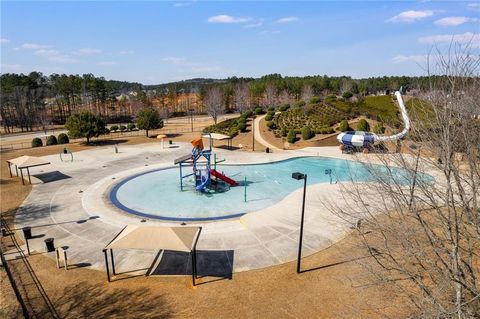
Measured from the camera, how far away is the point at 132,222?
20375 mm

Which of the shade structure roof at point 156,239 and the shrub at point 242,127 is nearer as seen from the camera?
the shade structure roof at point 156,239

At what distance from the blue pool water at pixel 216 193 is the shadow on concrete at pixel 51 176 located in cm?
708

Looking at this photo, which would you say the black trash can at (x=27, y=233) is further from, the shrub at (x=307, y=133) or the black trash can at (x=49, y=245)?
the shrub at (x=307, y=133)

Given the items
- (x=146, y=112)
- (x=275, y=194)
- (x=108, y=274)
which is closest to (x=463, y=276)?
(x=108, y=274)

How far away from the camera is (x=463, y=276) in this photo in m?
7.04

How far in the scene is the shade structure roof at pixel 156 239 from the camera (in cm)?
1322

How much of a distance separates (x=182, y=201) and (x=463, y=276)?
20.4m

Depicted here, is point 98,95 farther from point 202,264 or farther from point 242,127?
point 202,264

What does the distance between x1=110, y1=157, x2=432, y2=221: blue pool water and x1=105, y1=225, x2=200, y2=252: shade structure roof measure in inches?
270

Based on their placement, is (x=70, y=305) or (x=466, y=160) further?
(x=70, y=305)

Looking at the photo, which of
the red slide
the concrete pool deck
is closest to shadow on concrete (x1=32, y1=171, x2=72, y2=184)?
the concrete pool deck

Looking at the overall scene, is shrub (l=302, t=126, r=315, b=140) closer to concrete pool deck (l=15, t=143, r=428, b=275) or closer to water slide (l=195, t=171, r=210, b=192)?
concrete pool deck (l=15, t=143, r=428, b=275)

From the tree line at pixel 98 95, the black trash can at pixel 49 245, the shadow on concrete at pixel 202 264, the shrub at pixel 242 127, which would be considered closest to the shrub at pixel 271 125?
the shrub at pixel 242 127

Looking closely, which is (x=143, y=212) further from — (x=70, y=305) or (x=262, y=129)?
(x=262, y=129)
